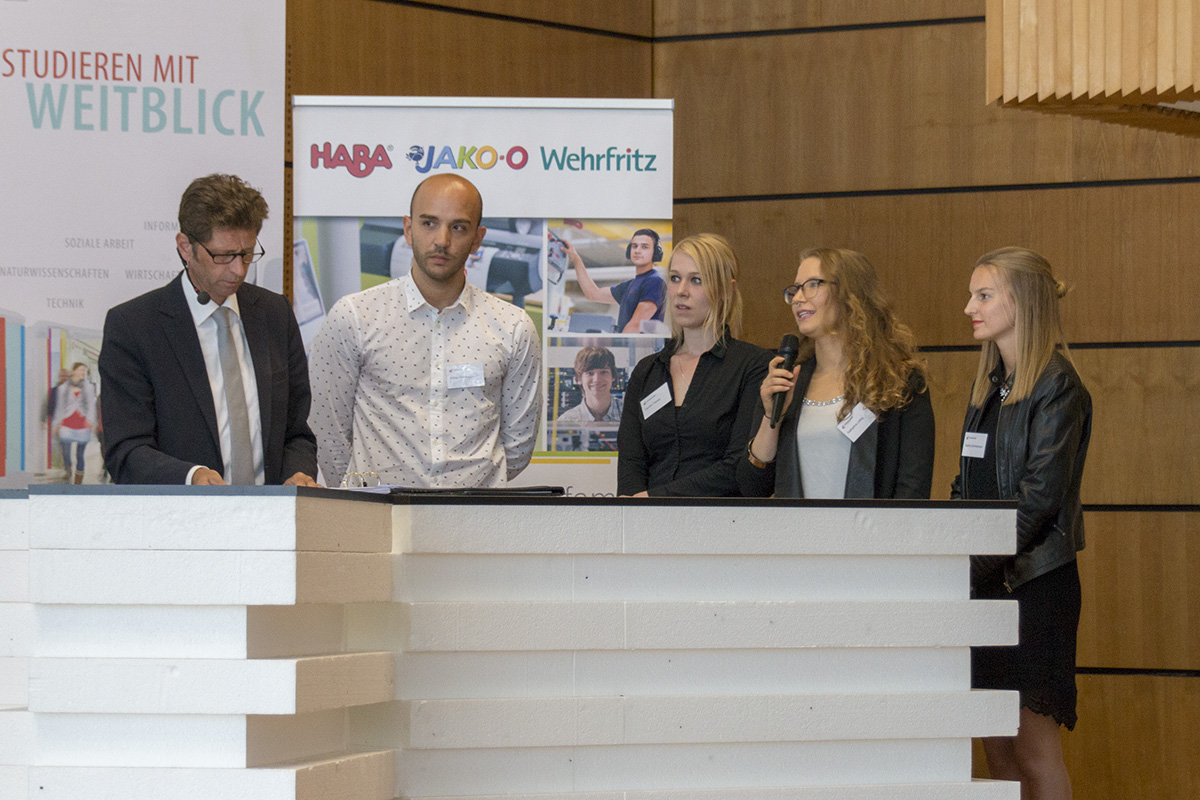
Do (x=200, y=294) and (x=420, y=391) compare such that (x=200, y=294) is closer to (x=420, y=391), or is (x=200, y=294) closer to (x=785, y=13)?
(x=420, y=391)

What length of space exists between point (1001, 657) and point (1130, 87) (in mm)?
1583

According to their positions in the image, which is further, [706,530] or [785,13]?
[785,13]

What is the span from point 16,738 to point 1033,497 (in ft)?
6.68

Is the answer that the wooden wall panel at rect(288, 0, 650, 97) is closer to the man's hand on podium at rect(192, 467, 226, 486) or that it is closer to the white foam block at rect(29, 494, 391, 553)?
the man's hand on podium at rect(192, 467, 226, 486)

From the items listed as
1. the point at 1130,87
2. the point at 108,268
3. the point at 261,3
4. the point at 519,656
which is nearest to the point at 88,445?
the point at 108,268

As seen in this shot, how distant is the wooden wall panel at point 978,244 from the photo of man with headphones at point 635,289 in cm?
86

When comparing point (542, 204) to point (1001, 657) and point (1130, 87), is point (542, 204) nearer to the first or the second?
point (1130, 87)

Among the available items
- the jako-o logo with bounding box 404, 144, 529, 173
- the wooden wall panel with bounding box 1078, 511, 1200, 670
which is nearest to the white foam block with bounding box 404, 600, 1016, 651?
the jako-o logo with bounding box 404, 144, 529, 173

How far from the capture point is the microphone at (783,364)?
9.09ft

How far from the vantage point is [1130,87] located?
337cm

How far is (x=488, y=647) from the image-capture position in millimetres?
2045

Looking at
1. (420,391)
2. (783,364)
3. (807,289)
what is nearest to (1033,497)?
(783,364)

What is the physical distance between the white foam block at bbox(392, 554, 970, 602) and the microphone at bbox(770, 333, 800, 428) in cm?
67

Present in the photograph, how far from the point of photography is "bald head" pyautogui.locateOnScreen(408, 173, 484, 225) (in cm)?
315
